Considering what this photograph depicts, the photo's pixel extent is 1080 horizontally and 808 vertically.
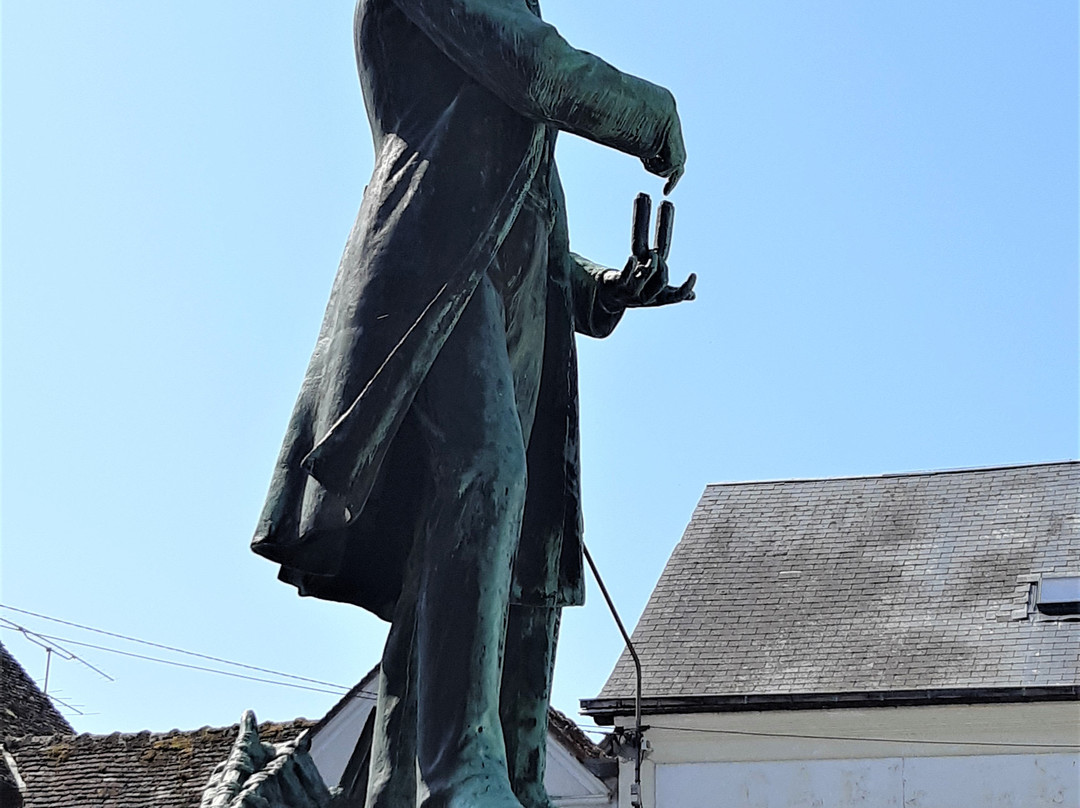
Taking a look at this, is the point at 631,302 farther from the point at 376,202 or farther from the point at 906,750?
the point at 906,750

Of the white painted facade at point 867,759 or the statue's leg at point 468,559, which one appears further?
the white painted facade at point 867,759

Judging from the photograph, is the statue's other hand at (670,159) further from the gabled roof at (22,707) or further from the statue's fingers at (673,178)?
the gabled roof at (22,707)

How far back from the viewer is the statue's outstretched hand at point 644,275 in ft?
14.6

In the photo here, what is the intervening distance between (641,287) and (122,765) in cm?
2538

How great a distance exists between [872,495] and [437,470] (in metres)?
27.7

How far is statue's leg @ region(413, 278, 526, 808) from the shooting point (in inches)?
151

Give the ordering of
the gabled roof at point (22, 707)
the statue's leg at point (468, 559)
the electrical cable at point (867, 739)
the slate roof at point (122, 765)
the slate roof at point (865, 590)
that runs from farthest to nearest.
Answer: the gabled roof at point (22, 707) → the slate roof at point (122, 765) → the slate roof at point (865, 590) → the electrical cable at point (867, 739) → the statue's leg at point (468, 559)

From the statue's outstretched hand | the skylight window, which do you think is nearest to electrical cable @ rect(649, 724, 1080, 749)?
the skylight window

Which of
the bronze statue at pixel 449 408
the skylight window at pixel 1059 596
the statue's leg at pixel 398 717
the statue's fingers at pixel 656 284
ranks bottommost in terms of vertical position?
the statue's leg at pixel 398 717

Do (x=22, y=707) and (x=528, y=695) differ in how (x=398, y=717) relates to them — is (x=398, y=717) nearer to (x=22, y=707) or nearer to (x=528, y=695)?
(x=528, y=695)

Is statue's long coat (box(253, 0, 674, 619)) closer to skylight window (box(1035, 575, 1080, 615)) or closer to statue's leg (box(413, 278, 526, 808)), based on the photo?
statue's leg (box(413, 278, 526, 808))

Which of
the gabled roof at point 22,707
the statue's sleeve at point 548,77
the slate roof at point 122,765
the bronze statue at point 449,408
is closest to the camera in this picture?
the bronze statue at point 449,408

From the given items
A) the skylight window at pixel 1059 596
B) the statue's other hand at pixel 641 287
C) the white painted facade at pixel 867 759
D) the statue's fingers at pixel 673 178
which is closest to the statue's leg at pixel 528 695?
the statue's other hand at pixel 641 287

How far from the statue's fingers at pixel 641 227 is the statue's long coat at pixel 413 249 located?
0.79 ft
